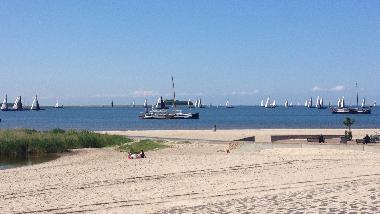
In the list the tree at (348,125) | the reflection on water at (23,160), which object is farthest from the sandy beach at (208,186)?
the tree at (348,125)

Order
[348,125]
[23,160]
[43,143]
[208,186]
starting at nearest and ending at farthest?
[208,186] → [23,160] → [43,143] → [348,125]

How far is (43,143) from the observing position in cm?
4228

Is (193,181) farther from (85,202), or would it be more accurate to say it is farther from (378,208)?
(378,208)

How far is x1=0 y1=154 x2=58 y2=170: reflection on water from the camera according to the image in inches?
1353

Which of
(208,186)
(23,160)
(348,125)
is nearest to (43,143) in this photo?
(23,160)

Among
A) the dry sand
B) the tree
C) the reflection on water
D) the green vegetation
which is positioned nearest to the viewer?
the dry sand


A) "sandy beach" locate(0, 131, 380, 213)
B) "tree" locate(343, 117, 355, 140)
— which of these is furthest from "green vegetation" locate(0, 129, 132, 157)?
"tree" locate(343, 117, 355, 140)

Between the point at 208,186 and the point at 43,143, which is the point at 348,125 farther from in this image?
the point at 208,186

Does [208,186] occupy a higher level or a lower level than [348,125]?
lower

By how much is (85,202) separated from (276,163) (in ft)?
40.3

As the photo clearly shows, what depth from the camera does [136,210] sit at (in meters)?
15.2

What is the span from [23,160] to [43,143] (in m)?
4.94

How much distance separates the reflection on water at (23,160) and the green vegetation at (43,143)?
6.08ft

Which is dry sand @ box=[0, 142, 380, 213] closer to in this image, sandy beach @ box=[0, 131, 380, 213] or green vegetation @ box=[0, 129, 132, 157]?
sandy beach @ box=[0, 131, 380, 213]
